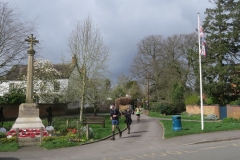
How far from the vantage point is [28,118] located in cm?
1734

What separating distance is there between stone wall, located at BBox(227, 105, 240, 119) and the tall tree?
295 cm

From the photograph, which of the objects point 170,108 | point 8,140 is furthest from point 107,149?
point 170,108

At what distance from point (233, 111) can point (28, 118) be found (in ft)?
72.9

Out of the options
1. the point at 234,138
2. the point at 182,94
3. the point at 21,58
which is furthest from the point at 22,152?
the point at 182,94

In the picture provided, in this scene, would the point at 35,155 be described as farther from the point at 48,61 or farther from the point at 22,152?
the point at 48,61

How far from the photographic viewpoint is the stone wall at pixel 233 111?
29263mm

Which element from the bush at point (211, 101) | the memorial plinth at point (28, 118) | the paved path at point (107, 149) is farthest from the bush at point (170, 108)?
the memorial plinth at point (28, 118)

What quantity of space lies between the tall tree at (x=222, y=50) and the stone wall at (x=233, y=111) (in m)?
2.95

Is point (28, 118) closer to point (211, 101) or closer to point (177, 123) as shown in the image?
point (177, 123)

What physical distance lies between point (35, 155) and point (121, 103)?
5019 centimetres

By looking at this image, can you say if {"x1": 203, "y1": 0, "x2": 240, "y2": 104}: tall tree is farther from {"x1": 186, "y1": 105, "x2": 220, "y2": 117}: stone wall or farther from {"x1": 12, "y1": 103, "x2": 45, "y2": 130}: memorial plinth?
{"x1": 12, "y1": 103, "x2": 45, "y2": 130}: memorial plinth

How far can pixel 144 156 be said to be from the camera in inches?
416

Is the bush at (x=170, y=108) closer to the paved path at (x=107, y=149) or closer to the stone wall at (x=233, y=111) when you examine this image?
the stone wall at (x=233, y=111)

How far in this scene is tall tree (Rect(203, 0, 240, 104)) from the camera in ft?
106
